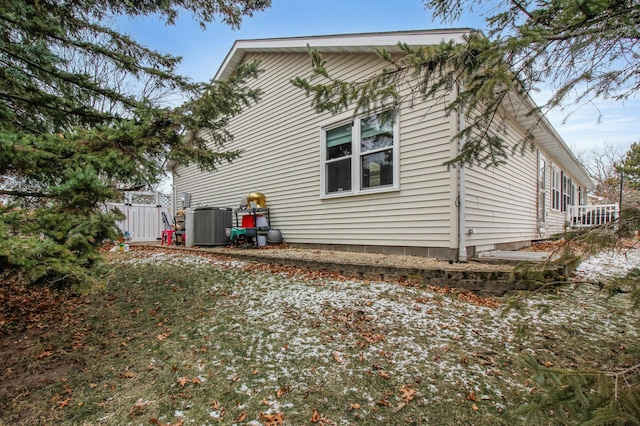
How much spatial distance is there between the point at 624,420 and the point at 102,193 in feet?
10.3

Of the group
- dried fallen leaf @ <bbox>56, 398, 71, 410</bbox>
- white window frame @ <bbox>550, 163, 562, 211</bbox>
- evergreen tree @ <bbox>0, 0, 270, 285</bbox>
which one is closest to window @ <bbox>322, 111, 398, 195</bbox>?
evergreen tree @ <bbox>0, 0, 270, 285</bbox>

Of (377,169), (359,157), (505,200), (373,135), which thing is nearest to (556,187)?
(505,200)

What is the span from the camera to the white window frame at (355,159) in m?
5.73

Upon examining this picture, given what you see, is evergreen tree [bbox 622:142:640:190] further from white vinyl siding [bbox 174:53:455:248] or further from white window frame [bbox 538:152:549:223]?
white vinyl siding [bbox 174:53:455:248]

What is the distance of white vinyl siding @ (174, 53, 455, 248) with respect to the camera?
529cm

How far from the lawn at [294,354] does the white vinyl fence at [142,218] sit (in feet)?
25.6

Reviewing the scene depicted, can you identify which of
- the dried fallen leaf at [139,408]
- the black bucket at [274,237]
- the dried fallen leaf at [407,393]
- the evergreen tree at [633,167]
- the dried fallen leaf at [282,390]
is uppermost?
the evergreen tree at [633,167]

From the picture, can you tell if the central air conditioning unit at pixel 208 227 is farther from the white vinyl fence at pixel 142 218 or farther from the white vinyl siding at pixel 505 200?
the white vinyl siding at pixel 505 200

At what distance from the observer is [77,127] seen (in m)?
2.88

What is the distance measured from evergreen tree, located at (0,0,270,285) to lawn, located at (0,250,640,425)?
0.50m

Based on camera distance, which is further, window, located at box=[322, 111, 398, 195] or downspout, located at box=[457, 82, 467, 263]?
window, located at box=[322, 111, 398, 195]

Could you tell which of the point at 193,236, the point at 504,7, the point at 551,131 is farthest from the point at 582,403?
the point at 551,131

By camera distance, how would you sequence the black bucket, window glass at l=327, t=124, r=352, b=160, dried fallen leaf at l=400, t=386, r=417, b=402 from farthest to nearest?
the black bucket → window glass at l=327, t=124, r=352, b=160 → dried fallen leaf at l=400, t=386, r=417, b=402

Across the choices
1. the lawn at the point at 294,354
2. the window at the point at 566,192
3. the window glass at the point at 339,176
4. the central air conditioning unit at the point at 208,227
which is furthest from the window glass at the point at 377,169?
the window at the point at 566,192
